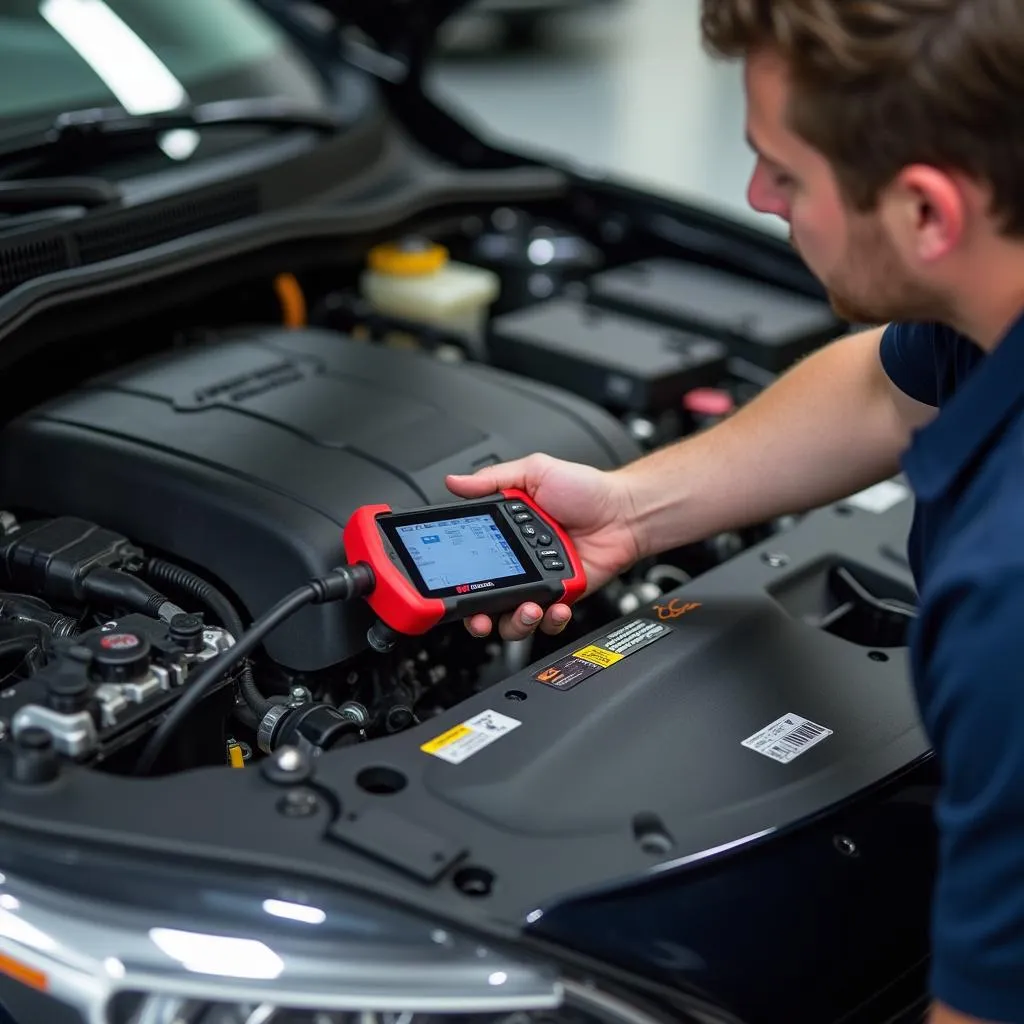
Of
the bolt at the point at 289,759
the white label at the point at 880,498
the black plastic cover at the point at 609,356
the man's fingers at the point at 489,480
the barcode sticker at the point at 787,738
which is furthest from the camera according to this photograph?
the black plastic cover at the point at 609,356

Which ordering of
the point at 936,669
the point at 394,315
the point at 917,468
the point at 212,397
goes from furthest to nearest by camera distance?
the point at 394,315 < the point at 212,397 < the point at 917,468 < the point at 936,669

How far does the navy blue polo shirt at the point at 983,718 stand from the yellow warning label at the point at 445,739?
0.38 meters

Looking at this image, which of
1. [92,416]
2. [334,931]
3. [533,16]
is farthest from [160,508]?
[533,16]

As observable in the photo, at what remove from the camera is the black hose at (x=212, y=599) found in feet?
4.23

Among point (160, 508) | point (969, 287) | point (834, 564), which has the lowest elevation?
point (834, 564)

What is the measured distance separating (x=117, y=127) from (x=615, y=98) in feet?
17.1

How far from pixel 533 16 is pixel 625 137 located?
179 centimetres

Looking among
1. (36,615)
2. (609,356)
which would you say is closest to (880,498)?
(609,356)

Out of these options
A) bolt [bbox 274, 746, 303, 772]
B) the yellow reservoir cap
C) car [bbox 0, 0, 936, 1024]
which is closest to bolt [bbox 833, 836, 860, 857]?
car [bbox 0, 0, 936, 1024]

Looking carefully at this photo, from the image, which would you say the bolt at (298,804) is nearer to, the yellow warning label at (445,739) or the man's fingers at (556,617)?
the yellow warning label at (445,739)

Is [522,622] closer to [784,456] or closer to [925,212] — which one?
[784,456]

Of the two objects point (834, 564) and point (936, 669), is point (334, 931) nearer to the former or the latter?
point (936, 669)

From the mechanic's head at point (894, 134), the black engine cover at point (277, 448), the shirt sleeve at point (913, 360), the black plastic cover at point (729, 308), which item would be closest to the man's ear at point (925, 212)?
the mechanic's head at point (894, 134)

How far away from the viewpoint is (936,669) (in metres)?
0.90
